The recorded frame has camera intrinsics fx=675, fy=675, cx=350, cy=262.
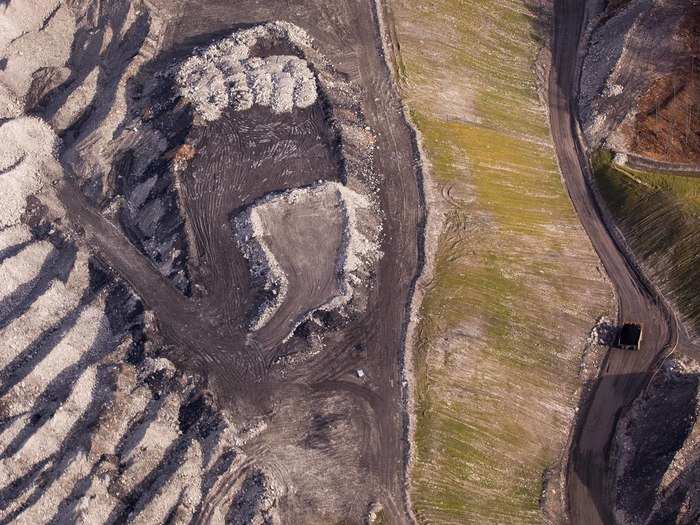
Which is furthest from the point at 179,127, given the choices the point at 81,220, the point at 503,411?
the point at 503,411

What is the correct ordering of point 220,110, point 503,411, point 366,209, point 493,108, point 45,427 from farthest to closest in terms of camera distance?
1. point 493,108
2. point 220,110
3. point 366,209
4. point 503,411
5. point 45,427

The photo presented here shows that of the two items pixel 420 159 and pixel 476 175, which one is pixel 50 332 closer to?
pixel 420 159

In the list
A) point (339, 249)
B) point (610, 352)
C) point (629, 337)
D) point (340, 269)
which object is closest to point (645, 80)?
point (629, 337)

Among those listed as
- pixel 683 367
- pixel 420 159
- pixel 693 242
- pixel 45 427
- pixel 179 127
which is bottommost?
pixel 683 367

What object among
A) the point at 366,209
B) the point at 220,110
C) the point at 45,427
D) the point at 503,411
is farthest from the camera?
the point at 220,110

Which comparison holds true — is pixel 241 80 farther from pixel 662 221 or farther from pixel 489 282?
pixel 662 221

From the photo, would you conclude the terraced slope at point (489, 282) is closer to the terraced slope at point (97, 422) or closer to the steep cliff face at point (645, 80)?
the steep cliff face at point (645, 80)
